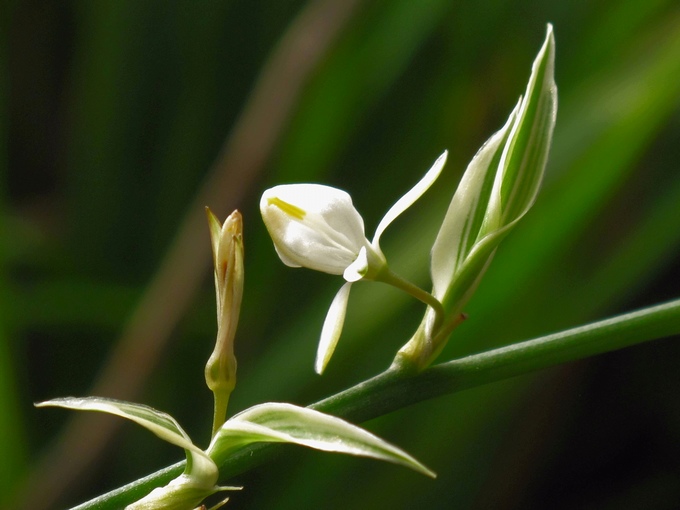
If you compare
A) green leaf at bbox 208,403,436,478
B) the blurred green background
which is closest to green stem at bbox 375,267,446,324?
green leaf at bbox 208,403,436,478

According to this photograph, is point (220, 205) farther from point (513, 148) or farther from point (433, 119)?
point (513, 148)

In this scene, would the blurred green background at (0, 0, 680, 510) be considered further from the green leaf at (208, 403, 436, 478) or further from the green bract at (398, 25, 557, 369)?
the green leaf at (208, 403, 436, 478)

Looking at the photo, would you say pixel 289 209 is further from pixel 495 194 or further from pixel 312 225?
pixel 495 194

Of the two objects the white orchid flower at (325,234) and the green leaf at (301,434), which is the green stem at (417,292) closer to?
the white orchid flower at (325,234)

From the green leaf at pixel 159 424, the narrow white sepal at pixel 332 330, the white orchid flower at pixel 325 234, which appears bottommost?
the green leaf at pixel 159 424

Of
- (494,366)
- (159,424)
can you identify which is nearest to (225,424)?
(159,424)

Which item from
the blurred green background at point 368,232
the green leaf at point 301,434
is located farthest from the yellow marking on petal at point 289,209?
the blurred green background at point 368,232

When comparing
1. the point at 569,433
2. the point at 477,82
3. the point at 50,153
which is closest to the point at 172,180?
the point at 50,153

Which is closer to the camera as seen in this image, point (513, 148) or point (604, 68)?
point (513, 148)
